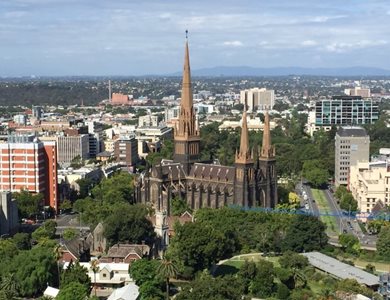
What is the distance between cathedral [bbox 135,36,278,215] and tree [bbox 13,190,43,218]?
13.0m

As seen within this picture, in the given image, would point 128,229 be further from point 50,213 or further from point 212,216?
point 50,213

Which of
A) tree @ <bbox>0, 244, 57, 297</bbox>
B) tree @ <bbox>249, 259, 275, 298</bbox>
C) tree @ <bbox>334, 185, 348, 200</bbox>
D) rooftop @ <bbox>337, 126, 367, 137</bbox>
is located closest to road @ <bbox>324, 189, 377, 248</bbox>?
tree @ <bbox>334, 185, 348, 200</bbox>

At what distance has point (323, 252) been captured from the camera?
227ft

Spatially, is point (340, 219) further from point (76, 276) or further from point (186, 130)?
point (76, 276)

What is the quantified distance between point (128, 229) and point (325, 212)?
34.6 meters

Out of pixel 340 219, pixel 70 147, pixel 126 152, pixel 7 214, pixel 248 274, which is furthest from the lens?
pixel 70 147

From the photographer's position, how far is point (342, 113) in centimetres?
17762

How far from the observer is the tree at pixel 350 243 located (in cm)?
7088

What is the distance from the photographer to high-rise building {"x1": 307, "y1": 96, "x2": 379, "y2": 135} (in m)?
177

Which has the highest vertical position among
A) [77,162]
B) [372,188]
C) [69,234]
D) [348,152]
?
[348,152]

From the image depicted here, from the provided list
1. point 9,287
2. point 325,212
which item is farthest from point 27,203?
point 325,212

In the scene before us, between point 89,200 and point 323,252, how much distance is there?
34727 mm

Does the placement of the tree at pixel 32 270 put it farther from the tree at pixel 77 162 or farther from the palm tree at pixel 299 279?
the tree at pixel 77 162

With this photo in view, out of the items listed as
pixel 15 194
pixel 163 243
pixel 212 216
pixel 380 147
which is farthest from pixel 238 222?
pixel 380 147
